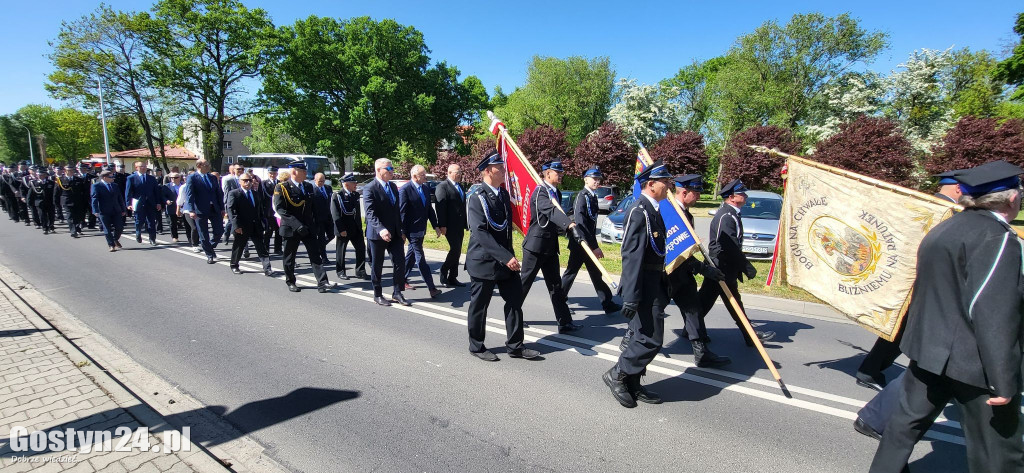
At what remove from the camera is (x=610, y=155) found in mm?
28969

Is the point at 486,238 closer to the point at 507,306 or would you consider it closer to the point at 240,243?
the point at 507,306

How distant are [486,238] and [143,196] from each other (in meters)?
11.2

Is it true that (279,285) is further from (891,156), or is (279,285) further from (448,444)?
(891,156)

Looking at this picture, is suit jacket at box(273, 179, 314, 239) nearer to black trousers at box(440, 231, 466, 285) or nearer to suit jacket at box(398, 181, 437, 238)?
suit jacket at box(398, 181, 437, 238)

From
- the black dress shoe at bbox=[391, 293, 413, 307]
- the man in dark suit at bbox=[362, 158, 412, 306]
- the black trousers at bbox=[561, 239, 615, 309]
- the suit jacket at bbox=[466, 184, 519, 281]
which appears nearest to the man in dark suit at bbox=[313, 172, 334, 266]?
the man in dark suit at bbox=[362, 158, 412, 306]

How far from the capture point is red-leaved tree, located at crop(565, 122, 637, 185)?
95.5 feet

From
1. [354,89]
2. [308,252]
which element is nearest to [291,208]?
[308,252]

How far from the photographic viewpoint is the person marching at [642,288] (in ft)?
11.9

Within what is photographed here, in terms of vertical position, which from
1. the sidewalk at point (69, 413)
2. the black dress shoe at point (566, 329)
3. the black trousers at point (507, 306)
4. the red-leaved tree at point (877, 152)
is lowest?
the black dress shoe at point (566, 329)

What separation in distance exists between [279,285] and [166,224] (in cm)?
1165

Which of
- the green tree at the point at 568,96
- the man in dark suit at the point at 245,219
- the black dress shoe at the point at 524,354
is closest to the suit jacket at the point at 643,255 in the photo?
the black dress shoe at the point at 524,354

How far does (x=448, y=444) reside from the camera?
3209 millimetres

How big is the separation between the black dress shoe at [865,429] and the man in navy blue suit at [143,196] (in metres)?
13.9

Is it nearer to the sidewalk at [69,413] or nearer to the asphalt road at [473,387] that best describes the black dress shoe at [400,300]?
the asphalt road at [473,387]
